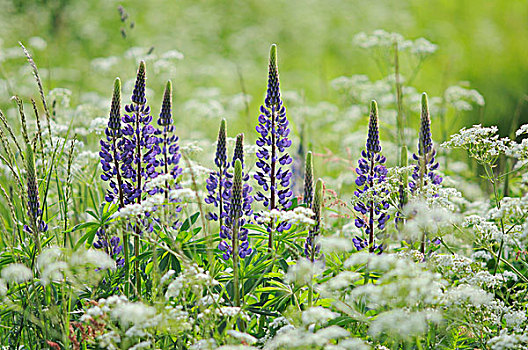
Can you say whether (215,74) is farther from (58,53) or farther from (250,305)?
(250,305)

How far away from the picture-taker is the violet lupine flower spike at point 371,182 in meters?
3.50

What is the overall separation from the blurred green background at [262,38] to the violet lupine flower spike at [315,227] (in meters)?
8.07

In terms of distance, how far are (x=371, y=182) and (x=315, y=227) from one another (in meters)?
0.62

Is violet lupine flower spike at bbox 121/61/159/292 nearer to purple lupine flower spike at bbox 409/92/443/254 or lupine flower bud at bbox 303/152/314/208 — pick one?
lupine flower bud at bbox 303/152/314/208

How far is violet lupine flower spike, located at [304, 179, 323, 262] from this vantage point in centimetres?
317

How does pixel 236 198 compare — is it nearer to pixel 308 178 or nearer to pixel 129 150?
pixel 308 178

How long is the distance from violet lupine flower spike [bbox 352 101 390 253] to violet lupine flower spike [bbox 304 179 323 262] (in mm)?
328

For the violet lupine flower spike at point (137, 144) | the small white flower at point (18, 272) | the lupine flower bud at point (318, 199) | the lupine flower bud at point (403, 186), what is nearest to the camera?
the small white flower at point (18, 272)

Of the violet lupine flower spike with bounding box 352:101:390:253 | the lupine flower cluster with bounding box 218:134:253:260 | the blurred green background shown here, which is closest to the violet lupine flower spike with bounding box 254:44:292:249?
the lupine flower cluster with bounding box 218:134:253:260

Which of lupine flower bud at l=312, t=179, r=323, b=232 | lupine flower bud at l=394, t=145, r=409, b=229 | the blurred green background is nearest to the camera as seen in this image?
lupine flower bud at l=312, t=179, r=323, b=232

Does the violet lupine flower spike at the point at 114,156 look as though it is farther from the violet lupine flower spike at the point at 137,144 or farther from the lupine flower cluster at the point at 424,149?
the lupine flower cluster at the point at 424,149

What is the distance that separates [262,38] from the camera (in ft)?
48.5

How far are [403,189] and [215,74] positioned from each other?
369 inches

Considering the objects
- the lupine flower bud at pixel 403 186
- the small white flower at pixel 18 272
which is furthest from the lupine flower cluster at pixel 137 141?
the lupine flower bud at pixel 403 186
